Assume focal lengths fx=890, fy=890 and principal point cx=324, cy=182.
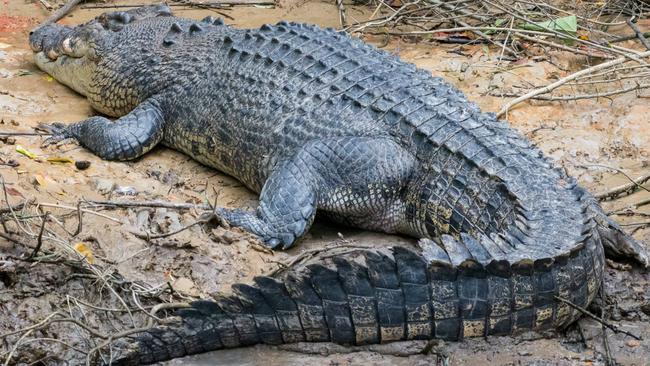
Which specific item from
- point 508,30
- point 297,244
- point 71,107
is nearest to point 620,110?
point 508,30

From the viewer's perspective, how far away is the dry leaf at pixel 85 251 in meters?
3.95

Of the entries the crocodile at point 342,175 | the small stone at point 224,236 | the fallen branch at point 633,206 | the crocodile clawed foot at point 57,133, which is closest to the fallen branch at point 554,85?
the crocodile at point 342,175

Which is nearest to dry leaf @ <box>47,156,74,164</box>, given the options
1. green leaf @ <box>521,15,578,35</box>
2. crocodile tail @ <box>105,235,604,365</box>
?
crocodile tail @ <box>105,235,604,365</box>

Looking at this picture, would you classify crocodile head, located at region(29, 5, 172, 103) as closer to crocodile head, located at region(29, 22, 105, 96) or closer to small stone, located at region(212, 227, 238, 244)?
crocodile head, located at region(29, 22, 105, 96)

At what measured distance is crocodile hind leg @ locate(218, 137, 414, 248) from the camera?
15.0ft

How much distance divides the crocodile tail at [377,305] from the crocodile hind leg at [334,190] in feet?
3.57

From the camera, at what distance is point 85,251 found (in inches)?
158

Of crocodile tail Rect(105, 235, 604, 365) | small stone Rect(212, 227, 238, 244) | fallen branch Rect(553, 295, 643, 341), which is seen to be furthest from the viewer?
small stone Rect(212, 227, 238, 244)

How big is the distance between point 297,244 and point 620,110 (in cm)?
245

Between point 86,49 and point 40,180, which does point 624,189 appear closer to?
point 40,180

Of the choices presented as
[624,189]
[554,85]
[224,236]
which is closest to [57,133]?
[224,236]

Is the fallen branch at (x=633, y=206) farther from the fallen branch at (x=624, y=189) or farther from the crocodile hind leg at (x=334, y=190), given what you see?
the crocodile hind leg at (x=334, y=190)

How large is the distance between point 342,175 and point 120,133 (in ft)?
5.57

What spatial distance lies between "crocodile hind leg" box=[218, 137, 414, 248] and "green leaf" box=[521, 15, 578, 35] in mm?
2526
